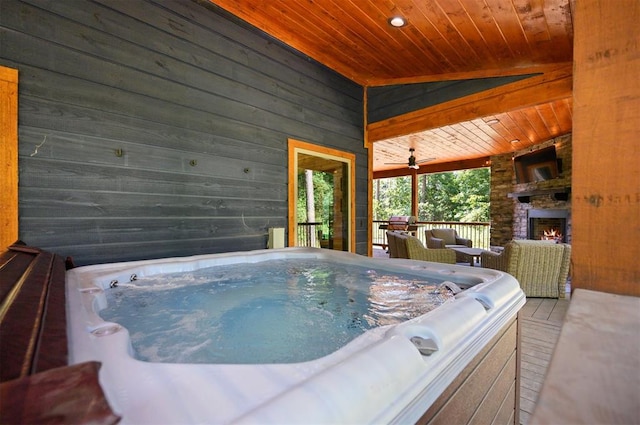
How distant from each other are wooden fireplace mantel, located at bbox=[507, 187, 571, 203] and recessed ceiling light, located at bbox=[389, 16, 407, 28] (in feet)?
16.0

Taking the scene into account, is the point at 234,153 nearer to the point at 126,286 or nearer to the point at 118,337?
the point at 126,286

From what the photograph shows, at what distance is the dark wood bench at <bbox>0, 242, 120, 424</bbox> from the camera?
0.40 meters

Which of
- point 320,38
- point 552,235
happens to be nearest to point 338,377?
point 320,38

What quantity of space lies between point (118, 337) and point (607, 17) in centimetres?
154

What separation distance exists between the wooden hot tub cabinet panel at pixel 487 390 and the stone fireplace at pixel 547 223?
5.72 meters

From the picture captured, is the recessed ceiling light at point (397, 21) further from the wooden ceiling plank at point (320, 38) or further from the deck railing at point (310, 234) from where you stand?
the deck railing at point (310, 234)

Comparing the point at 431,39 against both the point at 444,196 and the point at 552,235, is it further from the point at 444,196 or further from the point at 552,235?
the point at 444,196

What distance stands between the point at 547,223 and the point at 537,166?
4.33ft

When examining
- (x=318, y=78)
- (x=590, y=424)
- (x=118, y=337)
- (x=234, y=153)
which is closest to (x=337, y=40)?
(x=318, y=78)

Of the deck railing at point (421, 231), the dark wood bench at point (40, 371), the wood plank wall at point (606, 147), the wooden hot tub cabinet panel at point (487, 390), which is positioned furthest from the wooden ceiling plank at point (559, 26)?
the dark wood bench at point (40, 371)

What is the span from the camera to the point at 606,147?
2.37 ft

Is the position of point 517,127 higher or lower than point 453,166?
higher

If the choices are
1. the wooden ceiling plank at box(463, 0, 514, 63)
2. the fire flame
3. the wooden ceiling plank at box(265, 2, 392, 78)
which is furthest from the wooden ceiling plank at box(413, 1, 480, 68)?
the fire flame

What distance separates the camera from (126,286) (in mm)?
1868
